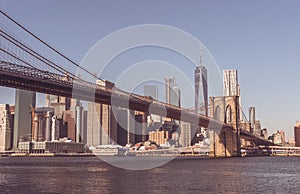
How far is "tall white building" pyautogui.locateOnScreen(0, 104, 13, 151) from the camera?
628 feet

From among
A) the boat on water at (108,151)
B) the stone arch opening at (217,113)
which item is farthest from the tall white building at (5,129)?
the stone arch opening at (217,113)

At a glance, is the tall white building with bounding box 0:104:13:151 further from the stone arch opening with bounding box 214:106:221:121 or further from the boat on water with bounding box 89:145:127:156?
the stone arch opening with bounding box 214:106:221:121

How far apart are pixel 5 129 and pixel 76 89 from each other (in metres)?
156

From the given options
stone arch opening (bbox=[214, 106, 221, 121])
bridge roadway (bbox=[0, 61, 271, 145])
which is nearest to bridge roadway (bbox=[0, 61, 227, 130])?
bridge roadway (bbox=[0, 61, 271, 145])

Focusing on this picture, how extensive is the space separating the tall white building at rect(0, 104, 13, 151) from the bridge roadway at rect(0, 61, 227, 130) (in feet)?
459

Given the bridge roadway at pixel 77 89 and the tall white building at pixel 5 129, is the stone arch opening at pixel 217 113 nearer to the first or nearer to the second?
the bridge roadway at pixel 77 89

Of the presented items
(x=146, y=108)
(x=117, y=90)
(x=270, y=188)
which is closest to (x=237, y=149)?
(x=146, y=108)

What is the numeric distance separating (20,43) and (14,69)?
7.57 m

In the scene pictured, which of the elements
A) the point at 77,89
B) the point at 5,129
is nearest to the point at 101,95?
the point at 77,89

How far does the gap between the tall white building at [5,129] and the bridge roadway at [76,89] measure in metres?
140

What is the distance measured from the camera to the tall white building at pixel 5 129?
191275 mm

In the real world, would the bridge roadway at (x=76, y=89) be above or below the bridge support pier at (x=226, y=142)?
above

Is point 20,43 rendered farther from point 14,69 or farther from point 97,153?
point 97,153

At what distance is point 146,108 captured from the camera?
5994 cm
